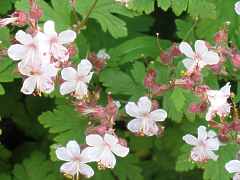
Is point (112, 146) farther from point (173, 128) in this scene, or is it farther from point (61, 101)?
point (173, 128)

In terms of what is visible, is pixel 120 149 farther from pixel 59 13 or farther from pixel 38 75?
pixel 59 13

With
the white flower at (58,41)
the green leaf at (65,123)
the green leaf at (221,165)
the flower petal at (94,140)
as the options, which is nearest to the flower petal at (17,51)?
the white flower at (58,41)

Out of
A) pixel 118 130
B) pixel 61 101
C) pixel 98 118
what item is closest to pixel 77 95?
pixel 98 118

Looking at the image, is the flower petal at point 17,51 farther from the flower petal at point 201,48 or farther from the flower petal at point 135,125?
the flower petal at point 201,48

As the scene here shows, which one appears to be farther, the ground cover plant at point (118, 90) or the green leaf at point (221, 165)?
the green leaf at point (221, 165)

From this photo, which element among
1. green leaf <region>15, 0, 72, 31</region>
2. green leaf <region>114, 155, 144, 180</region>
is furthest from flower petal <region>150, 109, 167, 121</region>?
green leaf <region>15, 0, 72, 31</region>

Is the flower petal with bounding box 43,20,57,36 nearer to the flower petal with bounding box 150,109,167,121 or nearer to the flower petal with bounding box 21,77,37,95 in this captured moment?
the flower petal with bounding box 21,77,37,95

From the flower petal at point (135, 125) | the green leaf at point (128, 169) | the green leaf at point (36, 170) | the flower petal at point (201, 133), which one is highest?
the flower petal at point (135, 125)
